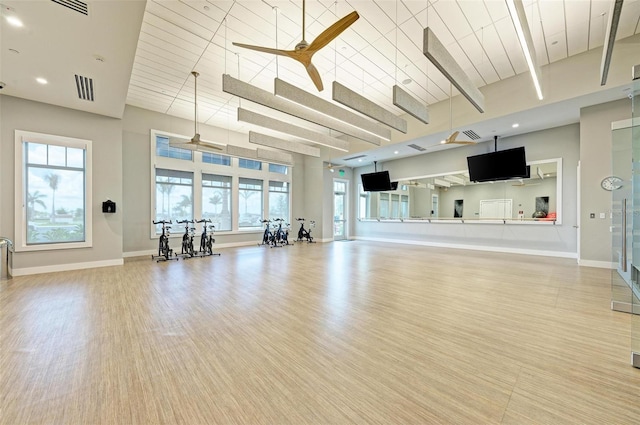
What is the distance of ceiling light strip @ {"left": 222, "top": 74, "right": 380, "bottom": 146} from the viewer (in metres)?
4.47

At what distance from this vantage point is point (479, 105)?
5.02 m

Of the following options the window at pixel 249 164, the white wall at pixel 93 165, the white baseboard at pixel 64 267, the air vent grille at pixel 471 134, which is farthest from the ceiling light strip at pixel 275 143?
the air vent grille at pixel 471 134

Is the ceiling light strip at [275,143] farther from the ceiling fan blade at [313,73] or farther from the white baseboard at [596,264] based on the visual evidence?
the white baseboard at [596,264]

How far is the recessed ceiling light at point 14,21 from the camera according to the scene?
10.5 feet

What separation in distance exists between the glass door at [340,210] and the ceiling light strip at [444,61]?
26.4 feet

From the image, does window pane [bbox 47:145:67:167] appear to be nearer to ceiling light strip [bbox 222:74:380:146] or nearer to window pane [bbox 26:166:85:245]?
window pane [bbox 26:166:85:245]

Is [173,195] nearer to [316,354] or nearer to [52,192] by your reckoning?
[52,192]

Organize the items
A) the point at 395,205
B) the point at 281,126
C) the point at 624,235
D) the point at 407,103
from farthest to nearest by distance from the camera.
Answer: the point at 395,205 < the point at 281,126 < the point at 407,103 < the point at 624,235

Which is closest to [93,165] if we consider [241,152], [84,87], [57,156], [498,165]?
[57,156]

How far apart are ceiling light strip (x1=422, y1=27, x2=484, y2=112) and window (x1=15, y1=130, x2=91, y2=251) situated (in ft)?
24.1

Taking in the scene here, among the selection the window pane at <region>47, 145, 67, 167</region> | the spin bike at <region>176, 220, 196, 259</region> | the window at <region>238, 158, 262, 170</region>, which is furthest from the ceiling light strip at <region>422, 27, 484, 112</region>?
the window pane at <region>47, 145, 67, 167</region>

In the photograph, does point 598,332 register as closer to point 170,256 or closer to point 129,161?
point 170,256

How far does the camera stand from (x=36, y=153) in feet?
18.5

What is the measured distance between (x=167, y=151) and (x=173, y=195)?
55.3 inches
